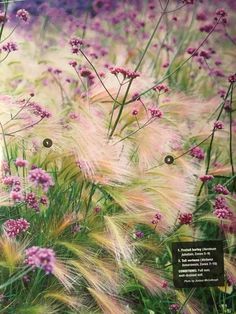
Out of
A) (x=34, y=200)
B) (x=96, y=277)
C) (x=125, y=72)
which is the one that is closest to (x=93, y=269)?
(x=96, y=277)

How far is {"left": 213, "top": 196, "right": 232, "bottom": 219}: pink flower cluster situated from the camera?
190 centimetres

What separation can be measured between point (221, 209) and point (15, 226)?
2.25 ft

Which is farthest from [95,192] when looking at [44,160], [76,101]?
[76,101]

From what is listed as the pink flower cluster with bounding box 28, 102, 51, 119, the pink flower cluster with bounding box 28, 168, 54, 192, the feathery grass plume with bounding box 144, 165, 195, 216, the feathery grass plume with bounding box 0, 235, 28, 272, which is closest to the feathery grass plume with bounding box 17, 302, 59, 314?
the feathery grass plume with bounding box 0, 235, 28, 272

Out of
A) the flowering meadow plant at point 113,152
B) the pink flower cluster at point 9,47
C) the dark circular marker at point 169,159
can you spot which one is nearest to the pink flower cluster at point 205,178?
the flowering meadow plant at point 113,152

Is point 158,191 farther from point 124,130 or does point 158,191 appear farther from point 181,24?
point 181,24

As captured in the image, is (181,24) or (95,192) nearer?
(95,192)

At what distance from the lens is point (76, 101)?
1.99 m

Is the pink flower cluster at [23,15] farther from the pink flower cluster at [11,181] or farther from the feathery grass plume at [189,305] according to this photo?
the feathery grass plume at [189,305]

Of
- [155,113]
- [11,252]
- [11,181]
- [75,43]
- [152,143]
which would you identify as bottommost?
[11,252]

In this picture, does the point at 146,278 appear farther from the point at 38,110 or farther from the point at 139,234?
the point at 38,110

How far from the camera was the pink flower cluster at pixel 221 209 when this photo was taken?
6.24ft

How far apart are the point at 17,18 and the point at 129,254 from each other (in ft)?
2.94

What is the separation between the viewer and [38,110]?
73.9 inches
